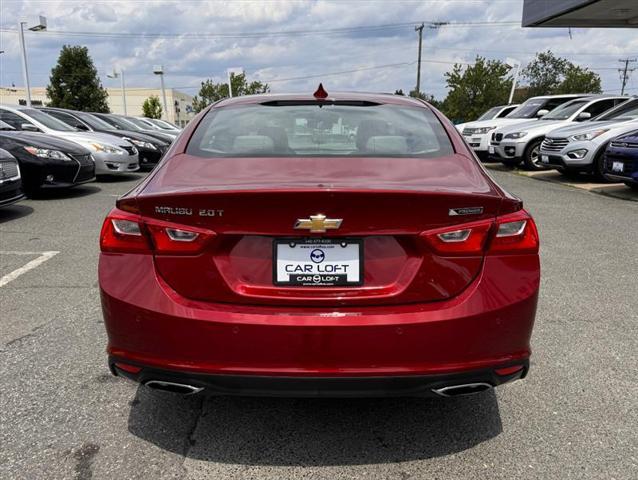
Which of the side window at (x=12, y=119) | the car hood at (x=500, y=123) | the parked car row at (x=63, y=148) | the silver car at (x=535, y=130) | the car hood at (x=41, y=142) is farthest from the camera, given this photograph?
the car hood at (x=500, y=123)

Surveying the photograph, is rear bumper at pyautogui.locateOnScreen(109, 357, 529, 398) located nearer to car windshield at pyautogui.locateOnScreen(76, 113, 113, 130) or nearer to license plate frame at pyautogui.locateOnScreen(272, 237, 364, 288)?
license plate frame at pyautogui.locateOnScreen(272, 237, 364, 288)

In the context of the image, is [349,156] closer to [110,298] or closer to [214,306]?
[214,306]

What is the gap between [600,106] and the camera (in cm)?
1455

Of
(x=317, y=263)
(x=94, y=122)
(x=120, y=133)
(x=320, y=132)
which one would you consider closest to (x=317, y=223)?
(x=317, y=263)

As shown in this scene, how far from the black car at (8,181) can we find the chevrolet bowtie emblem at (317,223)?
6203mm

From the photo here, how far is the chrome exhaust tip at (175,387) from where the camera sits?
7.18 ft

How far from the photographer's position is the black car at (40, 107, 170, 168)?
12.7 meters

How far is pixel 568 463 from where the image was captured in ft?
7.62

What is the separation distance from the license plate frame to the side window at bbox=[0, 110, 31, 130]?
35.1ft

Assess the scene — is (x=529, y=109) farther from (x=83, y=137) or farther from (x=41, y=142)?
(x=41, y=142)

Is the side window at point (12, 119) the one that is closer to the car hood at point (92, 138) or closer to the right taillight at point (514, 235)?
the car hood at point (92, 138)

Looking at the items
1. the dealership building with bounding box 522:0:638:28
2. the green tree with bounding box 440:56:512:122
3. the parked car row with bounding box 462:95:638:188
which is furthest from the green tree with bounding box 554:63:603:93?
the parked car row with bounding box 462:95:638:188

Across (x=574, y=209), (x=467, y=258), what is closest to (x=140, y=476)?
(x=467, y=258)

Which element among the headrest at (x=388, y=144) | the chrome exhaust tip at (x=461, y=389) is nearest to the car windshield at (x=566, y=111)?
the headrest at (x=388, y=144)
